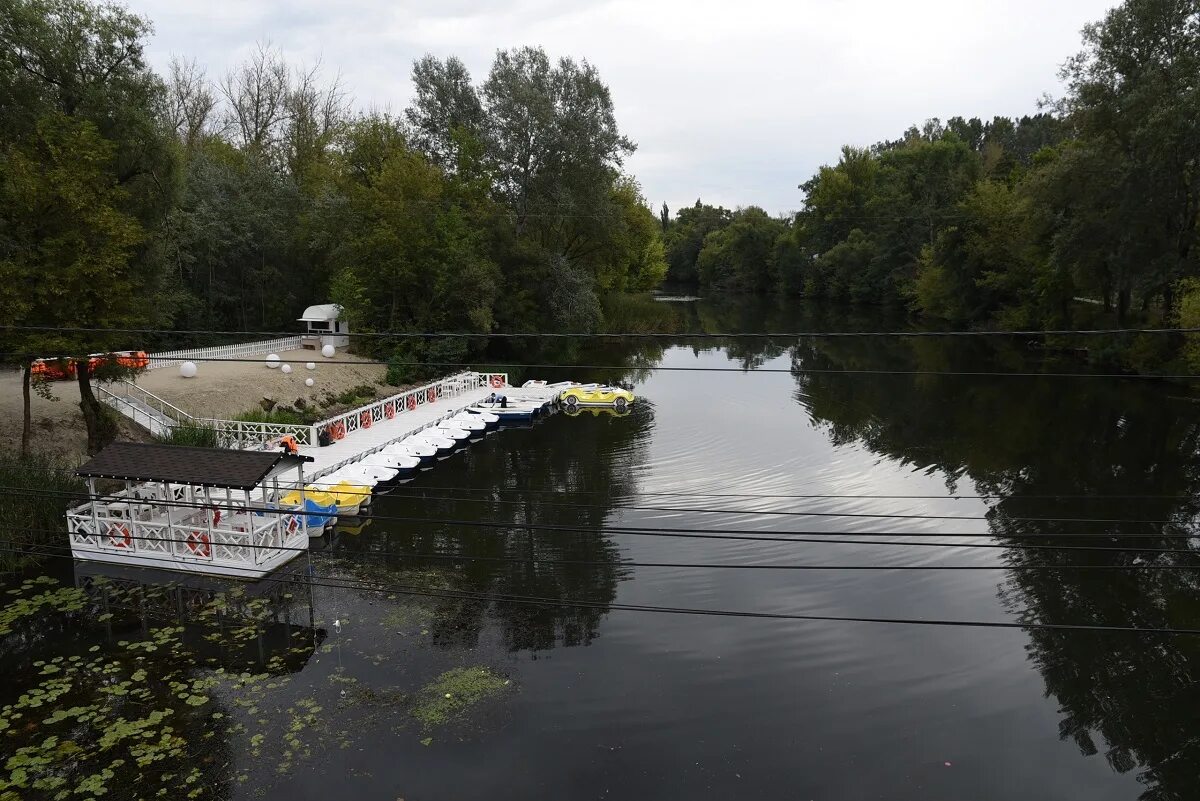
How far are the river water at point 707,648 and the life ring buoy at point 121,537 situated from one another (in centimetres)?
85

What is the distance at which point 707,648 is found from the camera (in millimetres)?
14531

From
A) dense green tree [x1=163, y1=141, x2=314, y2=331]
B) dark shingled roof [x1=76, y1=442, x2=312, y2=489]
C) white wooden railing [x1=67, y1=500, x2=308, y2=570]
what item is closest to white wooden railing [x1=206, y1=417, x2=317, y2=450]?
dark shingled roof [x1=76, y1=442, x2=312, y2=489]

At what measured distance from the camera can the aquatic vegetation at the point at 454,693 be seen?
40.4 feet

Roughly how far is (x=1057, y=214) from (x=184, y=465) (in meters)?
47.7

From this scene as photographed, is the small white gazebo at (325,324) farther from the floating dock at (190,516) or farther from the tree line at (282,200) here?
the floating dock at (190,516)

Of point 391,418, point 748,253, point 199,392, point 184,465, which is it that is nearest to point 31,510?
point 184,465

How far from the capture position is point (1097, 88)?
38.7 metres

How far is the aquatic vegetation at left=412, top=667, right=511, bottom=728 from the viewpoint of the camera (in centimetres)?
1232

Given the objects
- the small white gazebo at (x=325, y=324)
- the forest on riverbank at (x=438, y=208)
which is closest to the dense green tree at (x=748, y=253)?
the forest on riverbank at (x=438, y=208)

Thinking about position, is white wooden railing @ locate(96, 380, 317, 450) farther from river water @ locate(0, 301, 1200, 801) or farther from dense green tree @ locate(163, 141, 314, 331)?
dense green tree @ locate(163, 141, 314, 331)

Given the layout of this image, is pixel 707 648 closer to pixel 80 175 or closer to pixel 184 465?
pixel 184 465

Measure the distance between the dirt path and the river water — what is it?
24.5 feet

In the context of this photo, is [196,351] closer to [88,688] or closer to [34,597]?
[34,597]

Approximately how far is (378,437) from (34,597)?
12793 millimetres
